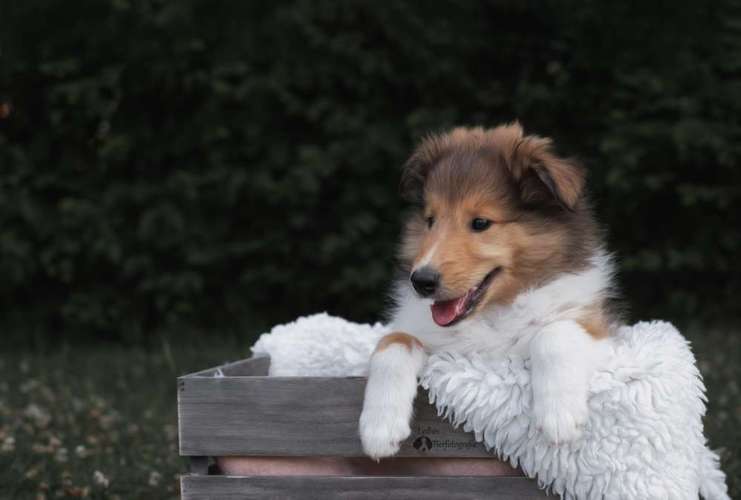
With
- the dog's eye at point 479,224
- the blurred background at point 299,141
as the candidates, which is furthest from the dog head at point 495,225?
the blurred background at point 299,141

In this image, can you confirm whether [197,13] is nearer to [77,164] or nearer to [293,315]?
[77,164]

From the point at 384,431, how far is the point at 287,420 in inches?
15.2

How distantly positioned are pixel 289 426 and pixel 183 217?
16.2 ft

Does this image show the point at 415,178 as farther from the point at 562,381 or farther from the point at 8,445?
A: the point at 8,445

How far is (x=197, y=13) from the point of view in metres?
7.53

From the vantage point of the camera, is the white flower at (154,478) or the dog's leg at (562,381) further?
the white flower at (154,478)

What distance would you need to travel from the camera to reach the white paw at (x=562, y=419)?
2.66 m

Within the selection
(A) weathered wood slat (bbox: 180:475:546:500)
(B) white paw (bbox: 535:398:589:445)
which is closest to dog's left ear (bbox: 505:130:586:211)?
(B) white paw (bbox: 535:398:589:445)

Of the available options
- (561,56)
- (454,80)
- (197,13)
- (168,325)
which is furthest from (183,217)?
(561,56)

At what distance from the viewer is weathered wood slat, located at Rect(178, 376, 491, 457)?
2930mm

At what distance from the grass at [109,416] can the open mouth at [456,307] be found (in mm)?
1650

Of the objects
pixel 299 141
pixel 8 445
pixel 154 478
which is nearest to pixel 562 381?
pixel 154 478

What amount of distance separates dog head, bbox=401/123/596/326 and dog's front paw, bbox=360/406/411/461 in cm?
38

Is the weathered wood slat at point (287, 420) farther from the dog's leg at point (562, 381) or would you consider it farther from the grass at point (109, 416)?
the grass at point (109, 416)
